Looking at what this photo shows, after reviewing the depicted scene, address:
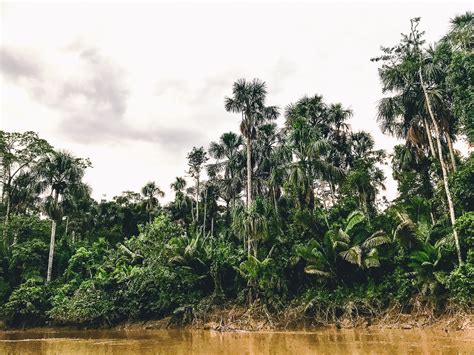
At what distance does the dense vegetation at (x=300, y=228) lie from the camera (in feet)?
57.6

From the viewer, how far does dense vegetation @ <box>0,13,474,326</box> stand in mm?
17547

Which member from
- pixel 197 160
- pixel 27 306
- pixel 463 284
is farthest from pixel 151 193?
pixel 463 284

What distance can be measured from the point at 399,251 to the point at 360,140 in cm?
1459

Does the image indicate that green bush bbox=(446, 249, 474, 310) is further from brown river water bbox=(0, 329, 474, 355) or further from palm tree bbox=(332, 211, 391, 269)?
palm tree bbox=(332, 211, 391, 269)

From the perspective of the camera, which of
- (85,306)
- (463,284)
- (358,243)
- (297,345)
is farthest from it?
(85,306)

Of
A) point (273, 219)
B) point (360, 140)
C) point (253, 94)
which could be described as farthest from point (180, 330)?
point (360, 140)

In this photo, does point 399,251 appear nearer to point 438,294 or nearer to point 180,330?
point 438,294

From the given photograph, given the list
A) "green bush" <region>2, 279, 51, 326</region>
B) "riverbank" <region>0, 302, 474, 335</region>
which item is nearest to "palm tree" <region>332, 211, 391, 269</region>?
"riverbank" <region>0, 302, 474, 335</region>

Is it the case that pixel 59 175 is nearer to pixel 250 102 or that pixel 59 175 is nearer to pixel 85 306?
pixel 85 306

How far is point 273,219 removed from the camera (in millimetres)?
22969

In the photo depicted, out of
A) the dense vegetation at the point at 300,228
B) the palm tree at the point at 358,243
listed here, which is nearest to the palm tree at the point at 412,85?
the dense vegetation at the point at 300,228

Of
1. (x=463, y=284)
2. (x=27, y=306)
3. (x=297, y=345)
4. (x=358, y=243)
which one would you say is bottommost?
(x=297, y=345)

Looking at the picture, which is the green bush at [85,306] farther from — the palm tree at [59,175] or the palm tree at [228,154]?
the palm tree at [228,154]

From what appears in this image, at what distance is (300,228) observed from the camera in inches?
864
